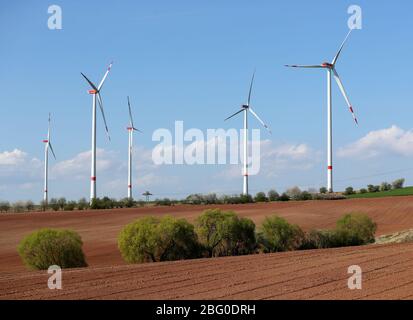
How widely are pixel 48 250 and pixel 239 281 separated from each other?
15.9 m

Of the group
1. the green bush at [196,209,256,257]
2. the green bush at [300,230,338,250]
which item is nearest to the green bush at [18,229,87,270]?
the green bush at [196,209,256,257]

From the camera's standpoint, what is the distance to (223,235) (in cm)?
4112

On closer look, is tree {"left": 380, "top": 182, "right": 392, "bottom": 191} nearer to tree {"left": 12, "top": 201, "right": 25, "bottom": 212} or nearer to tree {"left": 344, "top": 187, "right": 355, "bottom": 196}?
tree {"left": 344, "top": 187, "right": 355, "bottom": 196}

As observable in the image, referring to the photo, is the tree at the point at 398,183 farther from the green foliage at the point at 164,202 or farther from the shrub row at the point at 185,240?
the shrub row at the point at 185,240

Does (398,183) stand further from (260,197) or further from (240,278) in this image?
(240,278)

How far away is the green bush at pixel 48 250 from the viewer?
34844 millimetres

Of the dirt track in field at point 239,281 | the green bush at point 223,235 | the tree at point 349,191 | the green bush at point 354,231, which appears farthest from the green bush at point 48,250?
the tree at point 349,191

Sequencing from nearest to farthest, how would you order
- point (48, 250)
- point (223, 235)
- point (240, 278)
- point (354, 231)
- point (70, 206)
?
point (240, 278) → point (48, 250) → point (223, 235) → point (354, 231) → point (70, 206)

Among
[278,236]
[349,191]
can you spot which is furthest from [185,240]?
[349,191]

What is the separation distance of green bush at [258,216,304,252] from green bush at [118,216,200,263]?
6532mm
